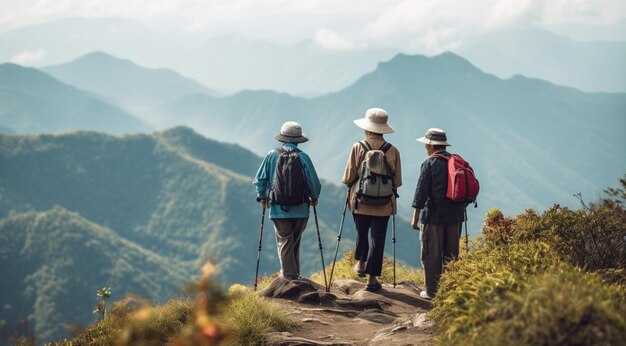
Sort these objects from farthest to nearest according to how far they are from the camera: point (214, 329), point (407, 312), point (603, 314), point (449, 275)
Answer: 1. point (407, 312)
2. point (449, 275)
3. point (603, 314)
4. point (214, 329)

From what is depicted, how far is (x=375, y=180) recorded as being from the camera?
32.5 feet

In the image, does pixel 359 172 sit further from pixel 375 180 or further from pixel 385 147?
pixel 385 147

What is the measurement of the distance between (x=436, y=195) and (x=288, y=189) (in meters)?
2.35

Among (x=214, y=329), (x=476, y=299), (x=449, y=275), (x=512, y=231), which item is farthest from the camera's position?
(x=512, y=231)

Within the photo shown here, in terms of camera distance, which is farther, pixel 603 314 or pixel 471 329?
pixel 471 329

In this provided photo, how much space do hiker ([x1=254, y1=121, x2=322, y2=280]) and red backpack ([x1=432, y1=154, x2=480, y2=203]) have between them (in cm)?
213

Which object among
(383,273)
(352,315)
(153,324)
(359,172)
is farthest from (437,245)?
(153,324)

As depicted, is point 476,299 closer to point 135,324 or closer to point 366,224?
point 135,324

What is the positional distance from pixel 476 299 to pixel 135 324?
3826 millimetres

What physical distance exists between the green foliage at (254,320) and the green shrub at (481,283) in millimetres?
1921

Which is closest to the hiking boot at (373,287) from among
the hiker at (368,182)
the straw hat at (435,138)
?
the hiker at (368,182)

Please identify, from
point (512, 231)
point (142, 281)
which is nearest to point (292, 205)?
point (512, 231)

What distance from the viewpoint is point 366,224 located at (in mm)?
10289

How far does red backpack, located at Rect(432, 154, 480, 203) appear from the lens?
969cm
